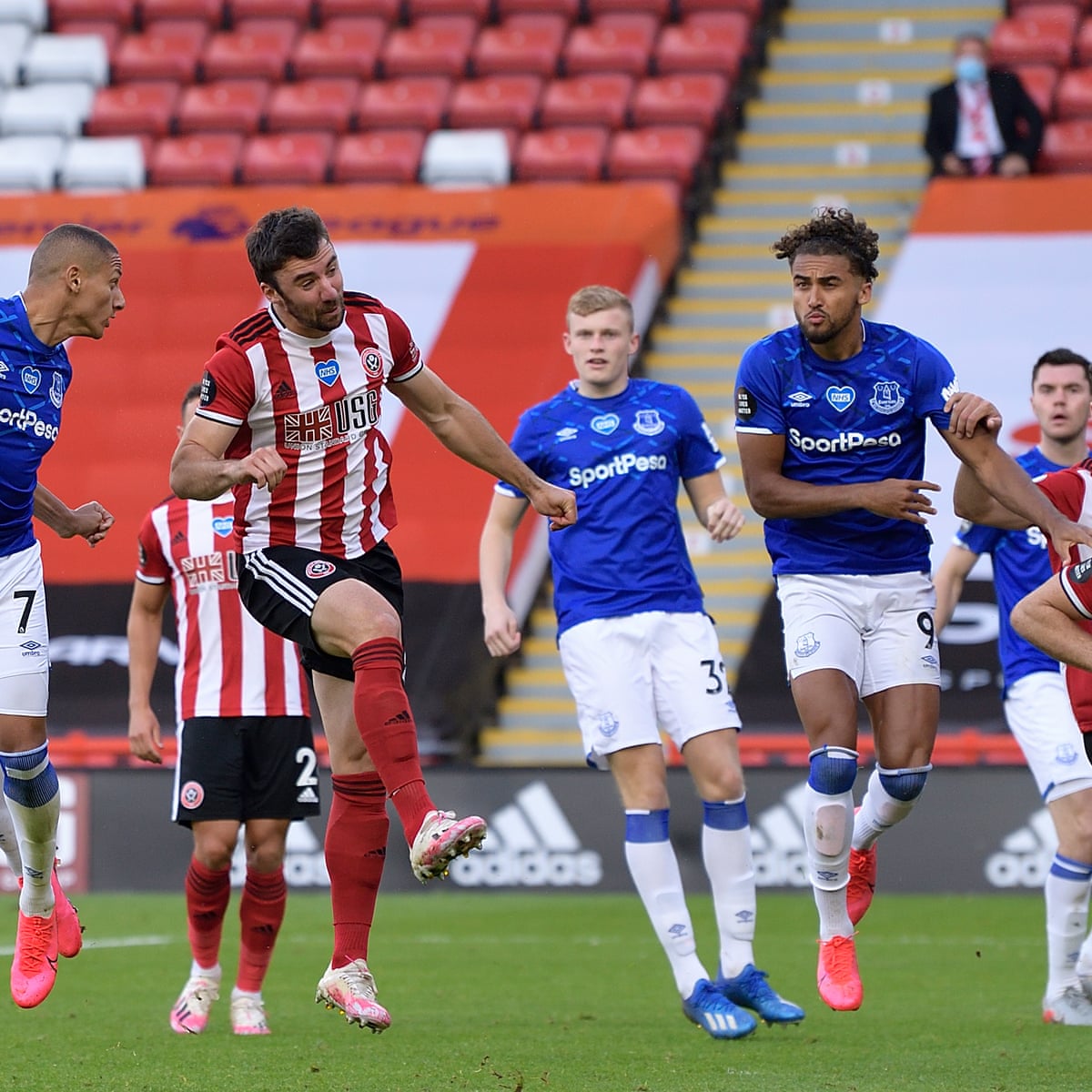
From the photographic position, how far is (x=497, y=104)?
17875 millimetres

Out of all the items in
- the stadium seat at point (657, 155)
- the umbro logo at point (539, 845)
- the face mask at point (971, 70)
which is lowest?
the umbro logo at point (539, 845)

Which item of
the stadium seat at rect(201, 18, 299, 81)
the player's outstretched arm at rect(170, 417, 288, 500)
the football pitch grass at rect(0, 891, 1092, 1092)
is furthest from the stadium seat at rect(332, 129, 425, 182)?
the player's outstretched arm at rect(170, 417, 288, 500)

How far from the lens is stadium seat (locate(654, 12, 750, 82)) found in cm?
1792

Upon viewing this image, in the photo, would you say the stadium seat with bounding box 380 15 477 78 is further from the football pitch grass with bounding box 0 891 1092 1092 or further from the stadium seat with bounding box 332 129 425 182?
the football pitch grass with bounding box 0 891 1092 1092

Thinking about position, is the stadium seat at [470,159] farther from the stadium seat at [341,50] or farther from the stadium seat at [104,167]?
the stadium seat at [104,167]

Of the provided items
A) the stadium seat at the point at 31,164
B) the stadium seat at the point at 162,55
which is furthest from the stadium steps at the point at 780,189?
the stadium seat at the point at 31,164

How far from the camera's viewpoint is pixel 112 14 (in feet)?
65.1

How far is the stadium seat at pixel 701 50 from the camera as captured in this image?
1792 cm

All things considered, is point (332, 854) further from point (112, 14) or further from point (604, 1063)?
point (112, 14)

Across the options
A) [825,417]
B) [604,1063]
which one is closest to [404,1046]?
[604,1063]

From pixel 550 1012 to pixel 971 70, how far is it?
1040 centimetres

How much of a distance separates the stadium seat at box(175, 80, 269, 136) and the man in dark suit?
641cm

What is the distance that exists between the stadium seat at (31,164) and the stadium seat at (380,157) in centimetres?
269

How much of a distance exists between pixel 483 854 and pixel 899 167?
8149mm
